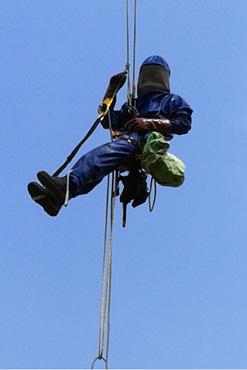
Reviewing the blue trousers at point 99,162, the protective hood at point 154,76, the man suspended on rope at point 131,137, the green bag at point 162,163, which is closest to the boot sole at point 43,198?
the man suspended on rope at point 131,137

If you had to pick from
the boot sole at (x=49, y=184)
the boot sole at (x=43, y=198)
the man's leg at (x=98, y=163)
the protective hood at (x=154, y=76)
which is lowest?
the boot sole at (x=43, y=198)

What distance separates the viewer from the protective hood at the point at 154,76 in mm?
6938

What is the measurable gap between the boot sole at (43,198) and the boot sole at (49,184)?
41 millimetres

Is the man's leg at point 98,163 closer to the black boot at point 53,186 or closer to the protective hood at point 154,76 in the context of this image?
the black boot at point 53,186

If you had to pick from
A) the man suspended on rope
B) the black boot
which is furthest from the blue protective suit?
the black boot

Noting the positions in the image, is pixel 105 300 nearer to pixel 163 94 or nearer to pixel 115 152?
pixel 115 152

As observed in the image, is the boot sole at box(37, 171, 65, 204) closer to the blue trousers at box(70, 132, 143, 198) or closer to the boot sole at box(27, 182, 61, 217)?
the boot sole at box(27, 182, 61, 217)

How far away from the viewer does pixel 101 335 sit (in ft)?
18.7

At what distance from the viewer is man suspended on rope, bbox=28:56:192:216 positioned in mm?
5945

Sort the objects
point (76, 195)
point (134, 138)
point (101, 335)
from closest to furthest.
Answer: point (101, 335), point (76, 195), point (134, 138)

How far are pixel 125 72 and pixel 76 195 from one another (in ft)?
3.94

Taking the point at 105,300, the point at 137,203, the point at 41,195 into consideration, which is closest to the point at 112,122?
the point at 137,203

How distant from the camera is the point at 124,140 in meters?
6.48

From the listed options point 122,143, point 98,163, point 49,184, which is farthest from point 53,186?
point 122,143
